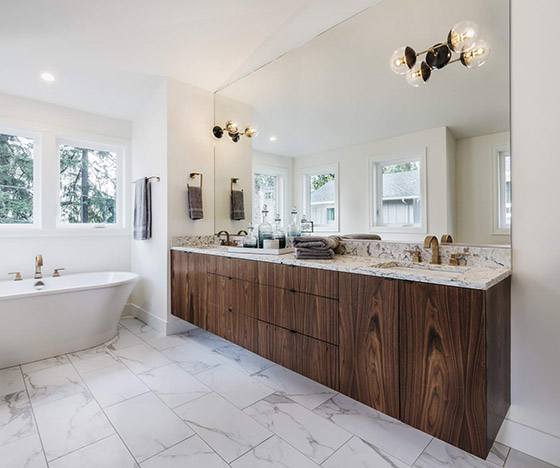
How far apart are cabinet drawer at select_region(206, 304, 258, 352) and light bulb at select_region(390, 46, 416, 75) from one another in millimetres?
1848

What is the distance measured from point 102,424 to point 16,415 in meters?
0.53

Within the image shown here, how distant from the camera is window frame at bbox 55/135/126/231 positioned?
3379 mm

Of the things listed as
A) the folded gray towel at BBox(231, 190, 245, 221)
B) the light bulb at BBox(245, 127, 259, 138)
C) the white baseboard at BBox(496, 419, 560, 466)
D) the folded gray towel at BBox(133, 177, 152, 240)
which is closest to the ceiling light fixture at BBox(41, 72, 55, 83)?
the folded gray towel at BBox(133, 177, 152, 240)

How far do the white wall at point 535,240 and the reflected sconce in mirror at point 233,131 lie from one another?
1.97 m

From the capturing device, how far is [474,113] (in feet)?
5.51

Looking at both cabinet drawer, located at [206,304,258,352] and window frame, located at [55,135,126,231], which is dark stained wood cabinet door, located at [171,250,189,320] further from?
window frame, located at [55,135,126,231]

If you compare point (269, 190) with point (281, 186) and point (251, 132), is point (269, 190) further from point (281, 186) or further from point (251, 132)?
point (251, 132)

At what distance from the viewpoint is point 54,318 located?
2455 millimetres

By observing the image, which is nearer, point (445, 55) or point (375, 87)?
point (445, 55)

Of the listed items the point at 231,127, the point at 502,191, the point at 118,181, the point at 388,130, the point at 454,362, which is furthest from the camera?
the point at 118,181

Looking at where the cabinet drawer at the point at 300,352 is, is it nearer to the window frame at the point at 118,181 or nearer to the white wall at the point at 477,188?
the white wall at the point at 477,188

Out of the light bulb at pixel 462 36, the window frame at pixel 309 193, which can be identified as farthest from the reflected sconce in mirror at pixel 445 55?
the window frame at pixel 309 193

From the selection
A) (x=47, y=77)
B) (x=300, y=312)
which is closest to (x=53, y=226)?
(x=47, y=77)

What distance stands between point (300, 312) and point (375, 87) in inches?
60.9
